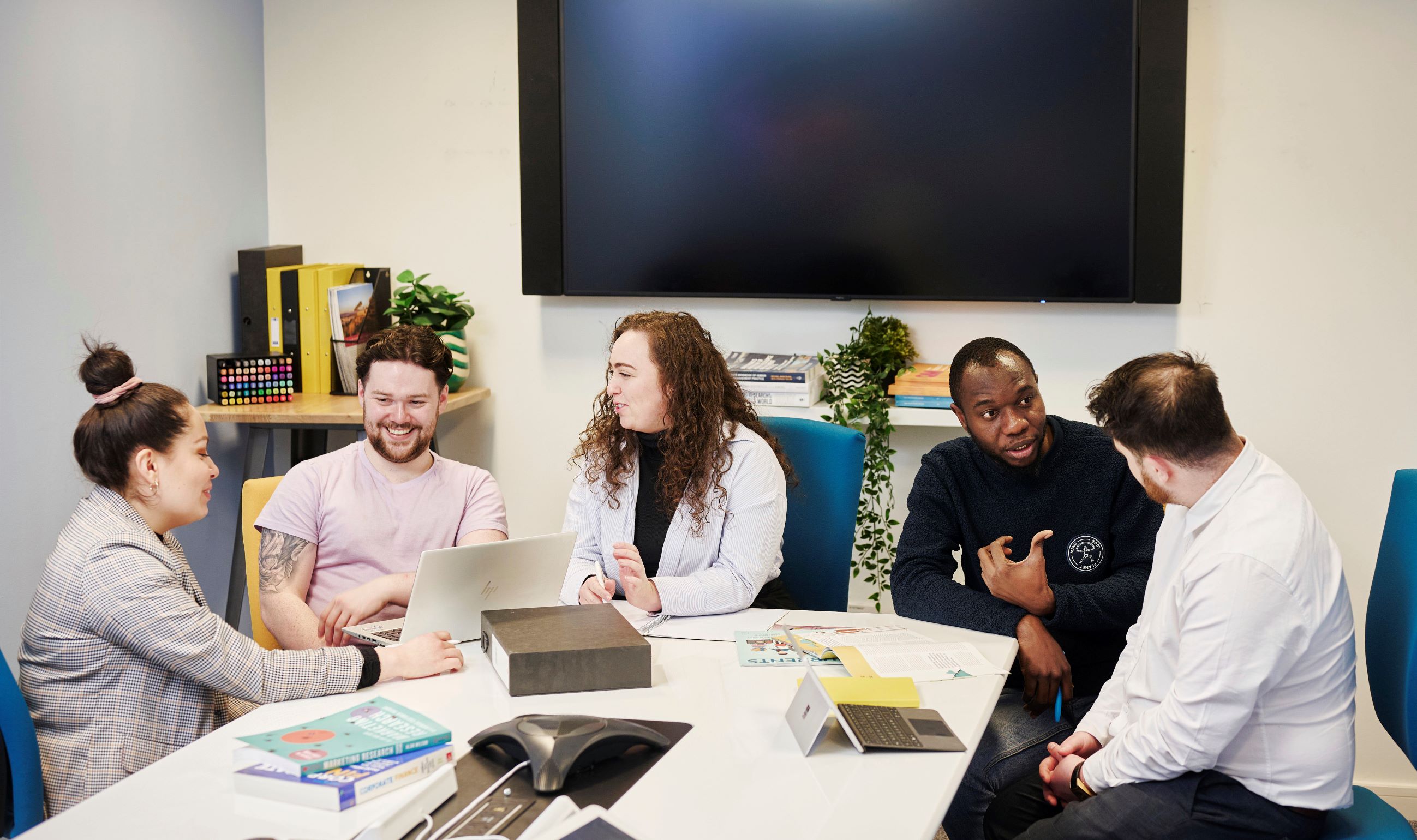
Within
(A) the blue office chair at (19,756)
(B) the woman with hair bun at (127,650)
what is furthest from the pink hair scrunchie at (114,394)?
(A) the blue office chair at (19,756)

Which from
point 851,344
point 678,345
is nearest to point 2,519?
point 678,345

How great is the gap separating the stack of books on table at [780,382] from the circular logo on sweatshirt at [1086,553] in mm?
1021

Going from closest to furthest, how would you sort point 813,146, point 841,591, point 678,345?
point 678,345 → point 841,591 → point 813,146

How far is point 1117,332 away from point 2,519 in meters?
2.99

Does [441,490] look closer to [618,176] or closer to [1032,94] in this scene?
[618,176]

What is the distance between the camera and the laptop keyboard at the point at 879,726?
1.61 metres

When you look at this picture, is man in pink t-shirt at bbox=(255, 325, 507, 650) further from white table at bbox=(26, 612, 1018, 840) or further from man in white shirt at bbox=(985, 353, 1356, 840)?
man in white shirt at bbox=(985, 353, 1356, 840)

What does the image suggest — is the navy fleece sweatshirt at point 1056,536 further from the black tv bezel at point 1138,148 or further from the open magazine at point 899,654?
the black tv bezel at point 1138,148

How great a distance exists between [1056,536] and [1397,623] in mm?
655

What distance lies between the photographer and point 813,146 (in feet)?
11.0

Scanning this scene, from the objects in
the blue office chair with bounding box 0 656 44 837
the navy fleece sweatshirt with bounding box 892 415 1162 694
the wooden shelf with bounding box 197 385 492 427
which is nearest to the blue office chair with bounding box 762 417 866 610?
the navy fleece sweatshirt with bounding box 892 415 1162 694

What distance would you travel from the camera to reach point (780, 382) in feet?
10.6

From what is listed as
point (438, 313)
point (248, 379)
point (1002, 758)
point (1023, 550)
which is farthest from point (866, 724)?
point (248, 379)

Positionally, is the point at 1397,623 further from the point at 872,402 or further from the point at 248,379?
the point at 248,379
